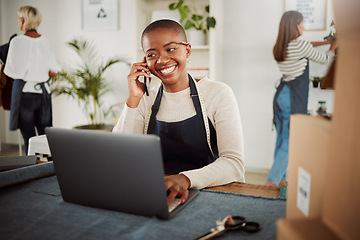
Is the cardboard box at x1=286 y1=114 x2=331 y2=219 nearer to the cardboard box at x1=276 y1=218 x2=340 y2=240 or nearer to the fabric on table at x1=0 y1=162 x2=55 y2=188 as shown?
the cardboard box at x1=276 y1=218 x2=340 y2=240

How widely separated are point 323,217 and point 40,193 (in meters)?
0.81

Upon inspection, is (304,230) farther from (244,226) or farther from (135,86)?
(135,86)

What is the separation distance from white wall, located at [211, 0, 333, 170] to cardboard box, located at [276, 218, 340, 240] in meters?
3.01

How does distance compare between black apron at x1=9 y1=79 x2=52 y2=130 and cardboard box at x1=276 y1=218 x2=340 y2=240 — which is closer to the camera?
cardboard box at x1=276 y1=218 x2=340 y2=240

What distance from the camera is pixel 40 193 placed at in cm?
99

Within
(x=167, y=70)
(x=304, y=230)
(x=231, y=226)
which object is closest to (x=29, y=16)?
(x=167, y=70)

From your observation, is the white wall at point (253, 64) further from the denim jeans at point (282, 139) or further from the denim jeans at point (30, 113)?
the denim jeans at point (30, 113)

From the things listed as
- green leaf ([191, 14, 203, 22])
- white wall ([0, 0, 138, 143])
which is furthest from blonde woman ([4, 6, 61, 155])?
green leaf ([191, 14, 203, 22])

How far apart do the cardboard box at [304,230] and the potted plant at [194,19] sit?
2.82 meters

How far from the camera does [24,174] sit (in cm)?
109

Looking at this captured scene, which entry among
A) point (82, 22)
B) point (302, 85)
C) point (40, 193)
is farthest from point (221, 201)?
point (82, 22)

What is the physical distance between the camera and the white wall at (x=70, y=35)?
4.16 meters

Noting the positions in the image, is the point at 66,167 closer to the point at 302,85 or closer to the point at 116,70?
the point at 302,85

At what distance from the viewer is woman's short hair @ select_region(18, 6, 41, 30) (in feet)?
10.8
